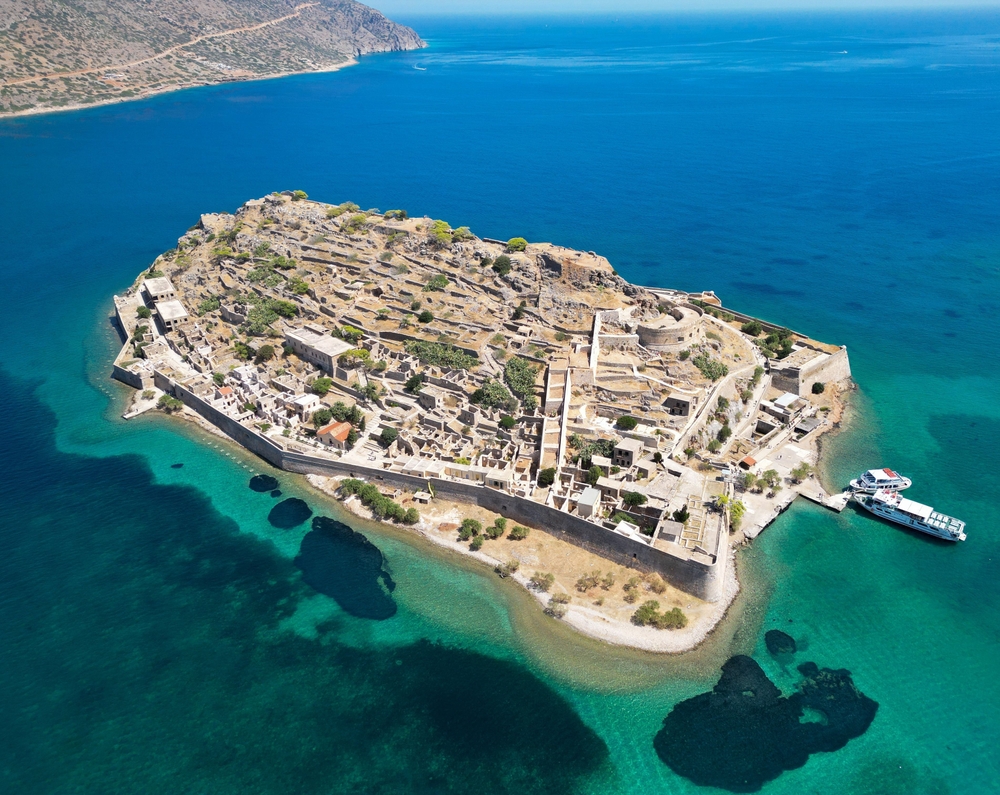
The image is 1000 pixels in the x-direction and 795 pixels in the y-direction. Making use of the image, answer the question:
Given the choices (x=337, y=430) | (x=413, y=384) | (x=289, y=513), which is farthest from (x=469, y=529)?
(x=413, y=384)

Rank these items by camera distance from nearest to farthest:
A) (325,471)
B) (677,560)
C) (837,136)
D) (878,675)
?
(878,675) → (677,560) → (325,471) → (837,136)

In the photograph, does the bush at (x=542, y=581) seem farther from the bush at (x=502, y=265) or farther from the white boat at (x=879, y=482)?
the bush at (x=502, y=265)

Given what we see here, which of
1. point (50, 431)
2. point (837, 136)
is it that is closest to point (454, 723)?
point (50, 431)

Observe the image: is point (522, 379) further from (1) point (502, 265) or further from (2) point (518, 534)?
(1) point (502, 265)

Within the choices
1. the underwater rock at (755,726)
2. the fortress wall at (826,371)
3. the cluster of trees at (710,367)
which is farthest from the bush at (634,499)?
the fortress wall at (826,371)

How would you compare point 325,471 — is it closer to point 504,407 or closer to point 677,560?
point 504,407

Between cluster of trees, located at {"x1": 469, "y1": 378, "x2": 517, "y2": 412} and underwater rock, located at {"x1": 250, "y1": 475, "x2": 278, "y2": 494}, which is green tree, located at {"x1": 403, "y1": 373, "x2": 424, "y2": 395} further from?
underwater rock, located at {"x1": 250, "y1": 475, "x2": 278, "y2": 494}
